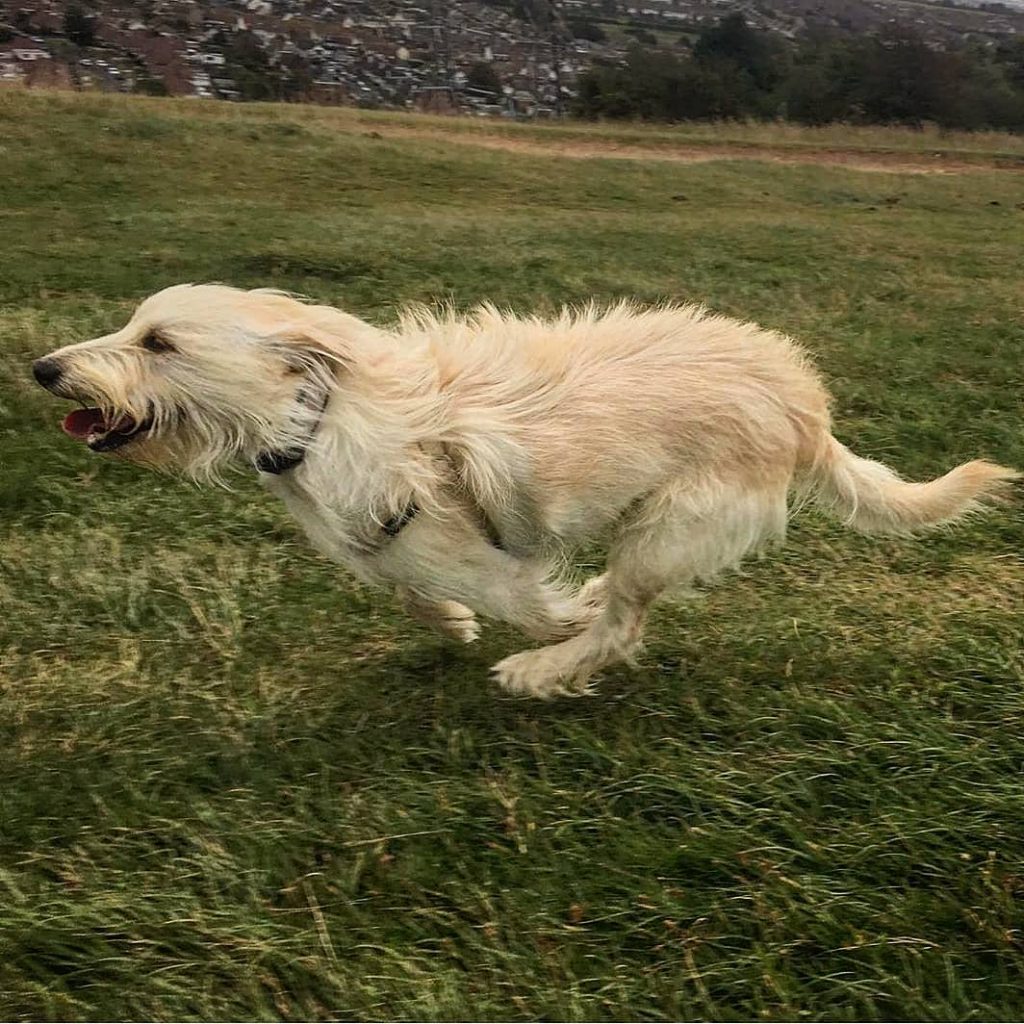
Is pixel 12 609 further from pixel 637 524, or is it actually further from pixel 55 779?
pixel 637 524

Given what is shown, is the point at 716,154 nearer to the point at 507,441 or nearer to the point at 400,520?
the point at 507,441

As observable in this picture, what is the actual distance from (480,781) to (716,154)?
71.4ft

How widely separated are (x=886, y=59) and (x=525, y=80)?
1284 centimetres

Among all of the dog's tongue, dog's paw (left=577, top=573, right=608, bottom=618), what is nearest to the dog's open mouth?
the dog's tongue

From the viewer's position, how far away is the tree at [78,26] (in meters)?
18.9

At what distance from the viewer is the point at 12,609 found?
3.49 meters

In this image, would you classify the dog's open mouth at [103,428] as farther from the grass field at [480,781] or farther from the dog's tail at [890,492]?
the dog's tail at [890,492]

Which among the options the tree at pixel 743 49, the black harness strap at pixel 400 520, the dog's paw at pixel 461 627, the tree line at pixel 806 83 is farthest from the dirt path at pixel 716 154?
the black harness strap at pixel 400 520

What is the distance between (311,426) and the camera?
2.65 meters

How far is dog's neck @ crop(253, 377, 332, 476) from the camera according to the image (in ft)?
8.65

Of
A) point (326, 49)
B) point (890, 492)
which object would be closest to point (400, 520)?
point (890, 492)

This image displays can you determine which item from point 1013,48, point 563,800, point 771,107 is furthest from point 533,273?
point 1013,48

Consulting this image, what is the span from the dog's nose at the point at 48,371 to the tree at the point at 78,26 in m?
19.5

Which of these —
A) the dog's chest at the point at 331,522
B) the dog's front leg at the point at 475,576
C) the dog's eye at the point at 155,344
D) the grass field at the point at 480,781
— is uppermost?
the dog's eye at the point at 155,344
